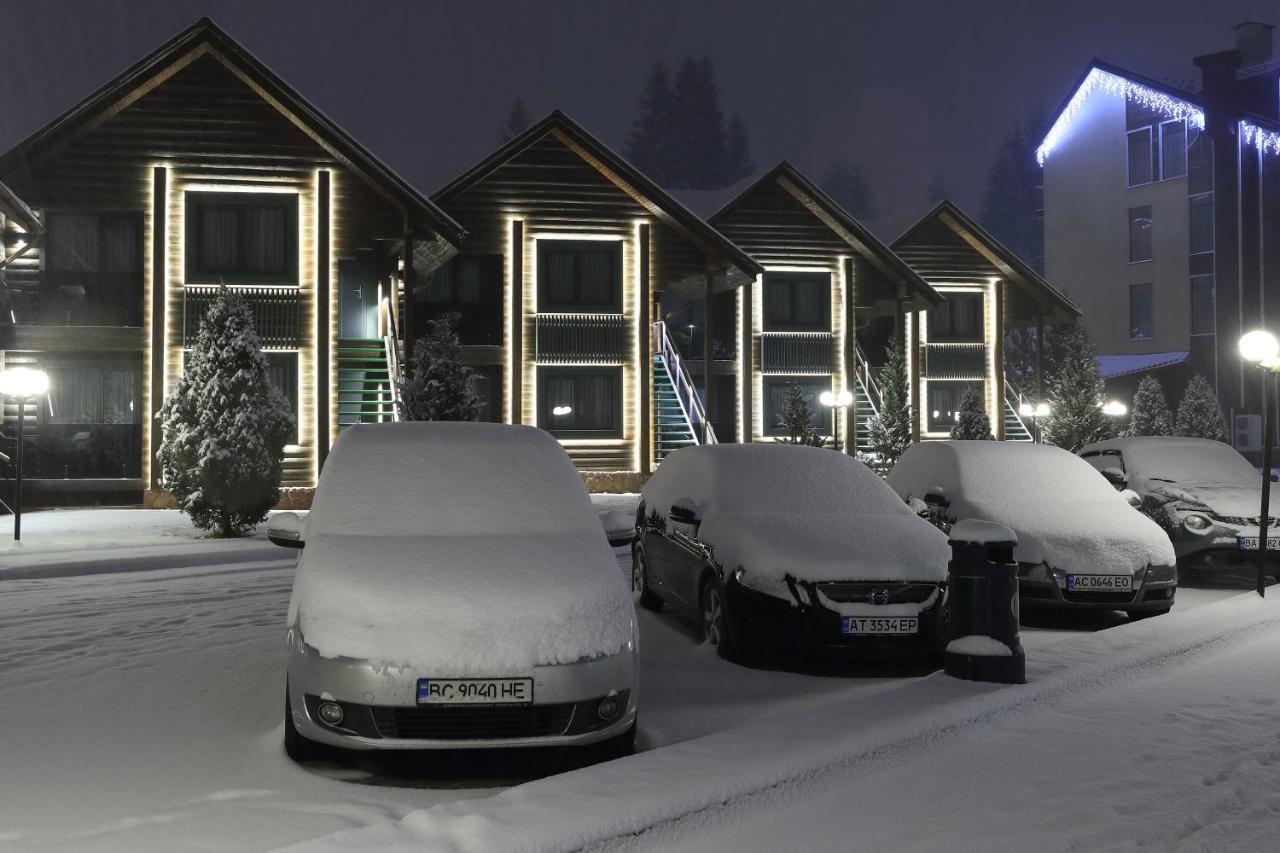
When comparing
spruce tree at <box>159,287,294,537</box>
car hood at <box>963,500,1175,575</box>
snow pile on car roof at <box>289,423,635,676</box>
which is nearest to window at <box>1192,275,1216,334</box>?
spruce tree at <box>159,287,294,537</box>

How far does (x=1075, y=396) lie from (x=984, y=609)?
33.4 meters

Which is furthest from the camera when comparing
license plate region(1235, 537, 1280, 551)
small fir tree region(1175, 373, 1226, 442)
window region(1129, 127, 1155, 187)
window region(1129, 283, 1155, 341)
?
window region(1129, 283, 1155, 341)

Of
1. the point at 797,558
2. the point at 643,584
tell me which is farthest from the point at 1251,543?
the point at 797,558

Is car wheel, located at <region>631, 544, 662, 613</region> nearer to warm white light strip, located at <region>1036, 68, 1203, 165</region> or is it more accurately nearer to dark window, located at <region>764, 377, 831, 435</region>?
dark window, located at <region>764, 377, 831, 435</region>

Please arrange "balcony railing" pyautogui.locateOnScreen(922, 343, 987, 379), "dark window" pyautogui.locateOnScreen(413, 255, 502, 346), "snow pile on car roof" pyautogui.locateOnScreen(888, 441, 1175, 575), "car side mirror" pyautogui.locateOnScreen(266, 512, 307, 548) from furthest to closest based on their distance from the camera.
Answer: "balcony railing" pyautogui.locateOnScreen(922, 343, 987, 379) → "dark window" pyautogui.locateOnScreen(413, 255, 502, 346) → "snow pile on car roof" pyautogui.locateOnScreen(888, 441, 1175, 575) → "car side mirror" pyautogui.locateOnScreen(266, 512, 307, 548)

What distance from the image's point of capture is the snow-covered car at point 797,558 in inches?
336

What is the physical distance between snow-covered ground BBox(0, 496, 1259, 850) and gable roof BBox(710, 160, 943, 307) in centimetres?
2528

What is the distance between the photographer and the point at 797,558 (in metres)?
8.67

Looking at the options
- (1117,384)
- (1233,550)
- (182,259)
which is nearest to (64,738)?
(1233,550)

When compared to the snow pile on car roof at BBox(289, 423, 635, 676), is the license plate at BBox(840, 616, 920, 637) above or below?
below

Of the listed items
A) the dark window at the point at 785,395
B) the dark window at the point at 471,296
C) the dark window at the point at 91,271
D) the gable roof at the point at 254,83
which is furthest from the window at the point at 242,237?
the dark window at the point at 785,395

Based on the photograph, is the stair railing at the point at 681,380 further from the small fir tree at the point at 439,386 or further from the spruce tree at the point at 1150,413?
the spruce tree at the point at 1150,413

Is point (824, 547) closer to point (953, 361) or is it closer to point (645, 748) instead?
point (645, 748)

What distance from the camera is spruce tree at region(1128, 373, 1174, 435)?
38750 mm
